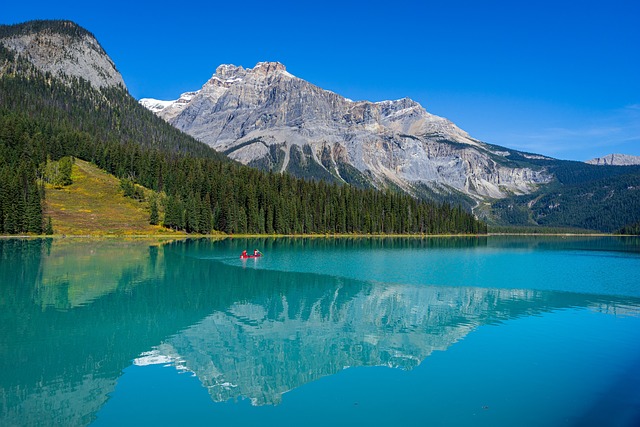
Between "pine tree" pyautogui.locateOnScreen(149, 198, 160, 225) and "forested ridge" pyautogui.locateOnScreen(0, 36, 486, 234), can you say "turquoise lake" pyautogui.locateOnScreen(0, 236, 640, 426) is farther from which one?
"forested ridge" pyautogui.locateOnScreen(0, 36, 486, 234)

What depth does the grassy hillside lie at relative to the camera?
4877 inches

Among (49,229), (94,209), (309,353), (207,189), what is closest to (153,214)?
(94,209)

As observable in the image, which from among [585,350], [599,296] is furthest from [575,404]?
[599,296]

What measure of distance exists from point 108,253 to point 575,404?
73682 millimetres

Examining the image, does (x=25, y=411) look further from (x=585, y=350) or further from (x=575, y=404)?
(x=585, y=350)

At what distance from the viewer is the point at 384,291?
153 feet

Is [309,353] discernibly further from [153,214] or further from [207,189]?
[207,189]

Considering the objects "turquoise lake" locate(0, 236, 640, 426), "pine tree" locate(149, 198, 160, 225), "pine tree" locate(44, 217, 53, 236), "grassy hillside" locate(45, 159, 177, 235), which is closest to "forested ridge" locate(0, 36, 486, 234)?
"pine tree" locate(149, 198, 160, 225)

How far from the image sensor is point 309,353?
1007 inches

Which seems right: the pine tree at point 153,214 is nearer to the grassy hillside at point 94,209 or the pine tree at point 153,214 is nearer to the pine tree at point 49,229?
the grassy hillside at point 94,209

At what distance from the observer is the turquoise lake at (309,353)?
59.6ft

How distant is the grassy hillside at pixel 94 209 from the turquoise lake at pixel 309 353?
7750 cm

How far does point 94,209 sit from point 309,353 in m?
127

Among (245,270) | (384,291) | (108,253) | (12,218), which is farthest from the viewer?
(12,218)
